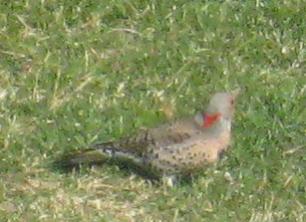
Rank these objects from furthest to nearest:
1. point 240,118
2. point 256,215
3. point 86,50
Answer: point 86,50 < point 240,118 < point 256,215

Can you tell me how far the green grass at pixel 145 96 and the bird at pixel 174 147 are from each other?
0.09 m

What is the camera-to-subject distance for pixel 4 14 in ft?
30.9

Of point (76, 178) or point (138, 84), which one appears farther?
point (138, 84)

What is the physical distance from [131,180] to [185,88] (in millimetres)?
980

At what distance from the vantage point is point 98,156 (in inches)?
321

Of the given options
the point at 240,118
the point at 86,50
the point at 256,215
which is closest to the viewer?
the point at 256,215

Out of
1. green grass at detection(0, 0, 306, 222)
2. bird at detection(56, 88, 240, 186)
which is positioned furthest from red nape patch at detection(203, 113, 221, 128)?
green grass at detection(0, 0, 306, 222)

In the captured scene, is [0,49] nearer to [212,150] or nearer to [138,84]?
[138,84]

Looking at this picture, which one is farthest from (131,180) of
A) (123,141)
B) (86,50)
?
(86,50)

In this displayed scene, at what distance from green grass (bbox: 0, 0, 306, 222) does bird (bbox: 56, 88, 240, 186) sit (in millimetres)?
90

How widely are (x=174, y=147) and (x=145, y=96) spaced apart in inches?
33.0

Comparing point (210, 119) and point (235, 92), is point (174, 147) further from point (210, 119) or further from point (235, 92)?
point (235, 92)

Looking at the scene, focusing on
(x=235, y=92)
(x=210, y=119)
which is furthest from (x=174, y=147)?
(x=235, y=92)

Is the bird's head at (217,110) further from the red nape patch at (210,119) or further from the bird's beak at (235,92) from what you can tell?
the bird's beak at (235,92)
